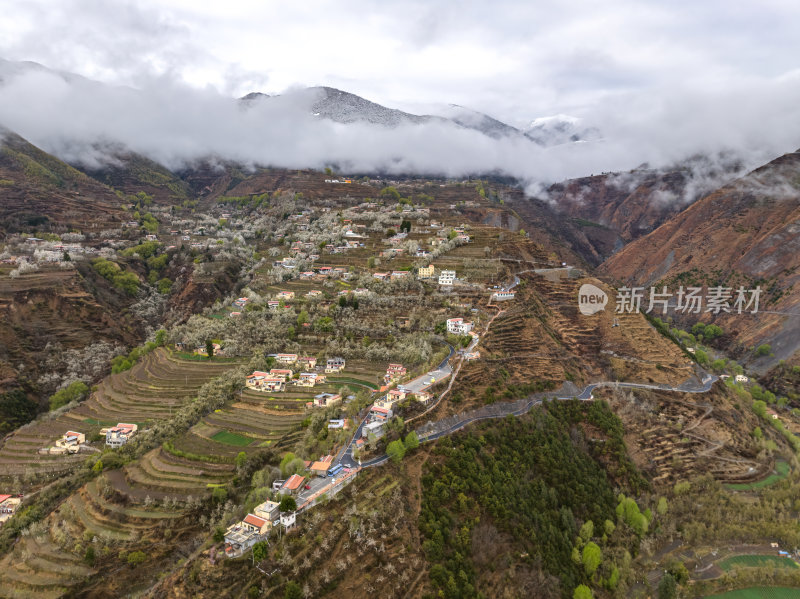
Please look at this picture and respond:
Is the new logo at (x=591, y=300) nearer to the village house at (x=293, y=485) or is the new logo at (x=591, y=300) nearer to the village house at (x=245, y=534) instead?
the village house at (x=293, y=485)

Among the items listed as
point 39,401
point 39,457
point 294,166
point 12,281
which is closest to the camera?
point 39,457

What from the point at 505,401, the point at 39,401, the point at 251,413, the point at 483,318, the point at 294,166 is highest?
the point at 294,166

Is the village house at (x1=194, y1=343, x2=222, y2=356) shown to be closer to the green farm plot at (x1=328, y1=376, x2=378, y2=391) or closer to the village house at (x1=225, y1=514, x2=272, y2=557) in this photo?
the green farm plot at (x1=328, y1=376, x2=378, y2=391)

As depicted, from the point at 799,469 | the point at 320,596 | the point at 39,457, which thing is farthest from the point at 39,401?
the point at 799,469

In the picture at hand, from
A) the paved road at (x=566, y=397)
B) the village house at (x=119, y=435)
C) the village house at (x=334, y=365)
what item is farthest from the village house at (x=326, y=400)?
the village house at (x=119, y=435)

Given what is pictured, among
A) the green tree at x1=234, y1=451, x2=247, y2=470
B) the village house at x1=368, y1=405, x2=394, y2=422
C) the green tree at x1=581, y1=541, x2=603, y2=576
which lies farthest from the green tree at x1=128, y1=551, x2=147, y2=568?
the green tree at x1=581, y1=541, x2=603, y2=576

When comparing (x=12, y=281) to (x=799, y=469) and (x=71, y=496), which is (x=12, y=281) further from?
(x=799, y=469)

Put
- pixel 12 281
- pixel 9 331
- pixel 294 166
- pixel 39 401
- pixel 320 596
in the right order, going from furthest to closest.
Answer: pixel 294 166, pixel 12 281, pixel 9 331, pixel 39 401, pixel 320 596
